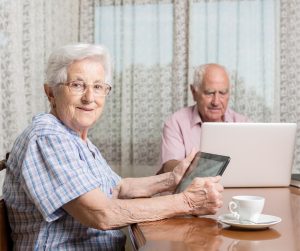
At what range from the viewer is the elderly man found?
2.91 m

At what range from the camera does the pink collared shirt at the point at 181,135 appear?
2.88 meters

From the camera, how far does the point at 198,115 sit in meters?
3.05

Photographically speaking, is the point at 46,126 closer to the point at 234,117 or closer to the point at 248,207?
the point at 248,207

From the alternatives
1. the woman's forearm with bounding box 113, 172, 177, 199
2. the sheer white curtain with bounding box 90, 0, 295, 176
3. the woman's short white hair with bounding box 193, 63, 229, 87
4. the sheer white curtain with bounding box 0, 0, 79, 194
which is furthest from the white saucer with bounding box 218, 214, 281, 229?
the sheer white curtain with bounding box 90, 0, 295, 176

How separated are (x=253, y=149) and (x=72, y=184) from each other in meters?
0.87

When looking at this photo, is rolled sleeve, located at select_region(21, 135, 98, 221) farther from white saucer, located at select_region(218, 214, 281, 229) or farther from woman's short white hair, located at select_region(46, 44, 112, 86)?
white saucer, located at select_region(218, 214, 281, 229)

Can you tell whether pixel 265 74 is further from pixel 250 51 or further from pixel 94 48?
pixel 94 48

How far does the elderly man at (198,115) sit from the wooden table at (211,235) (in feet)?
4.27

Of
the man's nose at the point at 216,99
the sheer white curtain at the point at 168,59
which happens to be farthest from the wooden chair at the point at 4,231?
the sheer white curtain at the point at 168,59

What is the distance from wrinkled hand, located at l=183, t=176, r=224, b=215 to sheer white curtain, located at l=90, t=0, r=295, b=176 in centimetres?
202

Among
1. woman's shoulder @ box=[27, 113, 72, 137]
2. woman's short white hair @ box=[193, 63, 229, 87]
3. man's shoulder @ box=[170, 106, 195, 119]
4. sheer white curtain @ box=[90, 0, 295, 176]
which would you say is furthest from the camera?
sheer white curtain @ box=[90, 0, 295, 176]

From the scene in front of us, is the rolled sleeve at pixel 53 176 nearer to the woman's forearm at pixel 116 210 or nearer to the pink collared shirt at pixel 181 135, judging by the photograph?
the woman's forearm at pixel 116 210

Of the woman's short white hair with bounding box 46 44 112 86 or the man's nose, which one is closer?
the woman's short white hair with bounding box 46 44 112 86

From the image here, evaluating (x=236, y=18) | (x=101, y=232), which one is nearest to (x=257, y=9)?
(x=236, y=18)
